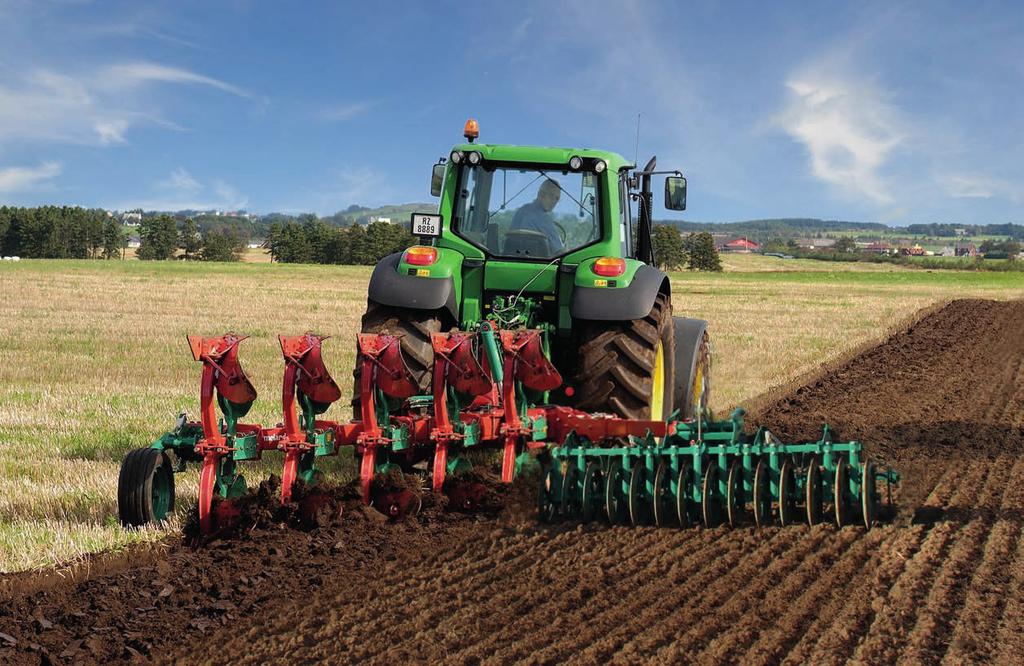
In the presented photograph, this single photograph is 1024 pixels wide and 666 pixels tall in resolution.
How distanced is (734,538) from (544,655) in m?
1.78

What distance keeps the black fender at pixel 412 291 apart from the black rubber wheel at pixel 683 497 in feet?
6.09

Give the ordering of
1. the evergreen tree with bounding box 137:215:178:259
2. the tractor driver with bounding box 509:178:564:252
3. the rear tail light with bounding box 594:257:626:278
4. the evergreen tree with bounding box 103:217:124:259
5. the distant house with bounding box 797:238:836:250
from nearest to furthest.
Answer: the rear tail light with bounding box 594:257:626:278
the tractor driver with bounding box 509:178:564:252
the evergreen tree with bounding box 137:215:178:259
the evergreen tree with bounding box 103:217:124:259
the distant house with bounding box 797:238:836:250

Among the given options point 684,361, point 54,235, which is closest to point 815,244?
point 54,235

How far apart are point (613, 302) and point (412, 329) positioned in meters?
1.23

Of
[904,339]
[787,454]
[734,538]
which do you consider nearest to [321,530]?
[734,538]

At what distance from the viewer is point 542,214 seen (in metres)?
6.87

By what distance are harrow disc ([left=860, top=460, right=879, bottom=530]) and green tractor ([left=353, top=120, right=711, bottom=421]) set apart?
1331 millimetres

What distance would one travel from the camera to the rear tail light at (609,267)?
622 centimetres

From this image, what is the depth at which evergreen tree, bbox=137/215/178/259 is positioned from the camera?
3391 inches

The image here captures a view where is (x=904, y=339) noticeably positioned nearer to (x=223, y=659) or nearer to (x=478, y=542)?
(x=478, y=542)

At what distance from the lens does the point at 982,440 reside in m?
8.13

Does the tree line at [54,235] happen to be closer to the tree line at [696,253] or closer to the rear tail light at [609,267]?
the tree line at [696,253]

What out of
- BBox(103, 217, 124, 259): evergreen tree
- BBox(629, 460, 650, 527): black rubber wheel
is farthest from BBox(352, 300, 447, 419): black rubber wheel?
BBox(103, 217, 124, 259): evergreen tree

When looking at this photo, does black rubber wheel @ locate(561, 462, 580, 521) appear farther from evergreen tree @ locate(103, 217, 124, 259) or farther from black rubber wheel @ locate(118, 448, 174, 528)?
evergreen tree @ locate(103, 217, 124, 259)
